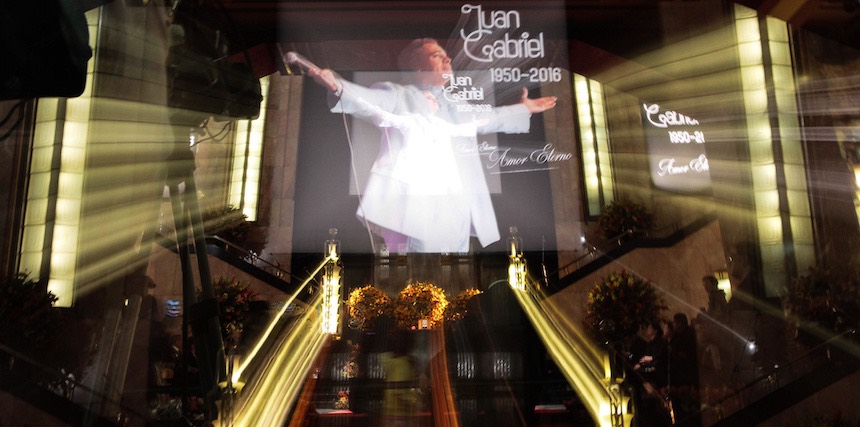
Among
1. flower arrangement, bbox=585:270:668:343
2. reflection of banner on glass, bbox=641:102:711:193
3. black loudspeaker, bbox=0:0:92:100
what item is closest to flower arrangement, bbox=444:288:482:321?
flower arrangement, bbox=585:270:668:343

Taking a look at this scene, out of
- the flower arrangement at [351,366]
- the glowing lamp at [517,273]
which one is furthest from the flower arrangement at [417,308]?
the flower arrangement at [351,366]

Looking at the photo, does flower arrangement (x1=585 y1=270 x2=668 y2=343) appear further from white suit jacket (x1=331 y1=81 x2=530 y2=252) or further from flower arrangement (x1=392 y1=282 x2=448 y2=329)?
white suit jacket (x1=331 y1=81 x2=530 y2=252)

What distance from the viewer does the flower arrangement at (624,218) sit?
11766 millimetres

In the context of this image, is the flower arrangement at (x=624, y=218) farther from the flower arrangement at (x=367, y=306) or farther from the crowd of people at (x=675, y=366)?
the flower arrangement at (x=367, y=306)

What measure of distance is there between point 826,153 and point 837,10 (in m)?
1.59

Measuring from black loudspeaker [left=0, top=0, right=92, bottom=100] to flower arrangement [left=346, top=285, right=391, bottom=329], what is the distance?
8401mm

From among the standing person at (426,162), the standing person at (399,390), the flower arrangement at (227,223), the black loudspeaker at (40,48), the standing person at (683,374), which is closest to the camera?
the black loudspeaker at (40,48)

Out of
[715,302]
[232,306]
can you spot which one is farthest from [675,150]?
[232,306]

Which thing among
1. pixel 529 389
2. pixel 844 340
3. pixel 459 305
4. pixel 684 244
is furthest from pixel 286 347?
pixel 684 244

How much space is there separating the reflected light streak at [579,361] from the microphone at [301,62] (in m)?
6.78

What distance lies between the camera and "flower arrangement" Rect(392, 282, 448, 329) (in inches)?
376

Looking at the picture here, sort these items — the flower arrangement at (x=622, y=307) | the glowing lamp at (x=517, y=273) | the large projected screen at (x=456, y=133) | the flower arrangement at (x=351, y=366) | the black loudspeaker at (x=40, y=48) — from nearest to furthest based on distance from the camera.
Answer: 1. the black loudspeaker at (x=40, y=48)
2. the flower arrangement at (x=351, y=366)
3. the flower arrangement at (x=622, y=307)
4. the glowing lamp at (x=517, y=273)
5. the large projected screen at (x=456, y=133)

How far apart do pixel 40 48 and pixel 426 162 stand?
9565 mm

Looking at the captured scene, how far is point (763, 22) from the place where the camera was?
8.02 meters
